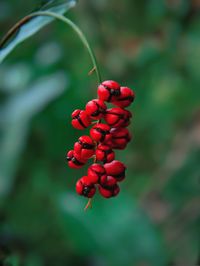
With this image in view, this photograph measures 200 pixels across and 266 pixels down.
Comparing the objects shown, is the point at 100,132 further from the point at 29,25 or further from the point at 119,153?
the point at 119,153

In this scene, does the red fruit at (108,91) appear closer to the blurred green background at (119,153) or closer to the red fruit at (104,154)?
the red fruit at (104,154)

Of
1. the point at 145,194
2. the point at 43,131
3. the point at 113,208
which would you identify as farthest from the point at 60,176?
the point at 113,208

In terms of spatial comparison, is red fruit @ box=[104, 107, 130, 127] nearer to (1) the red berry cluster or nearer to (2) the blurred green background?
(1) the red berry cluster

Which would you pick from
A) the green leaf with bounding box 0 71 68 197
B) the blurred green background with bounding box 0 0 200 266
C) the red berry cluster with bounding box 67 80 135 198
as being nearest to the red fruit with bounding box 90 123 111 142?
the red berry cluster with bounding box 67 80 135 198

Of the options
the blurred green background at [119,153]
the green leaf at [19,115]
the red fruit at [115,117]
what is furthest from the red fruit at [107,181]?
the green leaf at [19,115]

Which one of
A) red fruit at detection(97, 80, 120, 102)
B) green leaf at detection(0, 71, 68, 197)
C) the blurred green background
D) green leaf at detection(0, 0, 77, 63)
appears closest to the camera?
red fruit at detection(97, 80, 120, 102)

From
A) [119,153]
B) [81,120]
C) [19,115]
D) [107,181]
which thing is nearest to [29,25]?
[81,120]

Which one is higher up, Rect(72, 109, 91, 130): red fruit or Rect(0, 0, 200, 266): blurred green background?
Rect(72, 109, 91, 130): red fruit

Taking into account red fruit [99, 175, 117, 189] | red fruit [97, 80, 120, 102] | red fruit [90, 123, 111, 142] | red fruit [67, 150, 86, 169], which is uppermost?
red fruit [97, 80, 120, 102]
